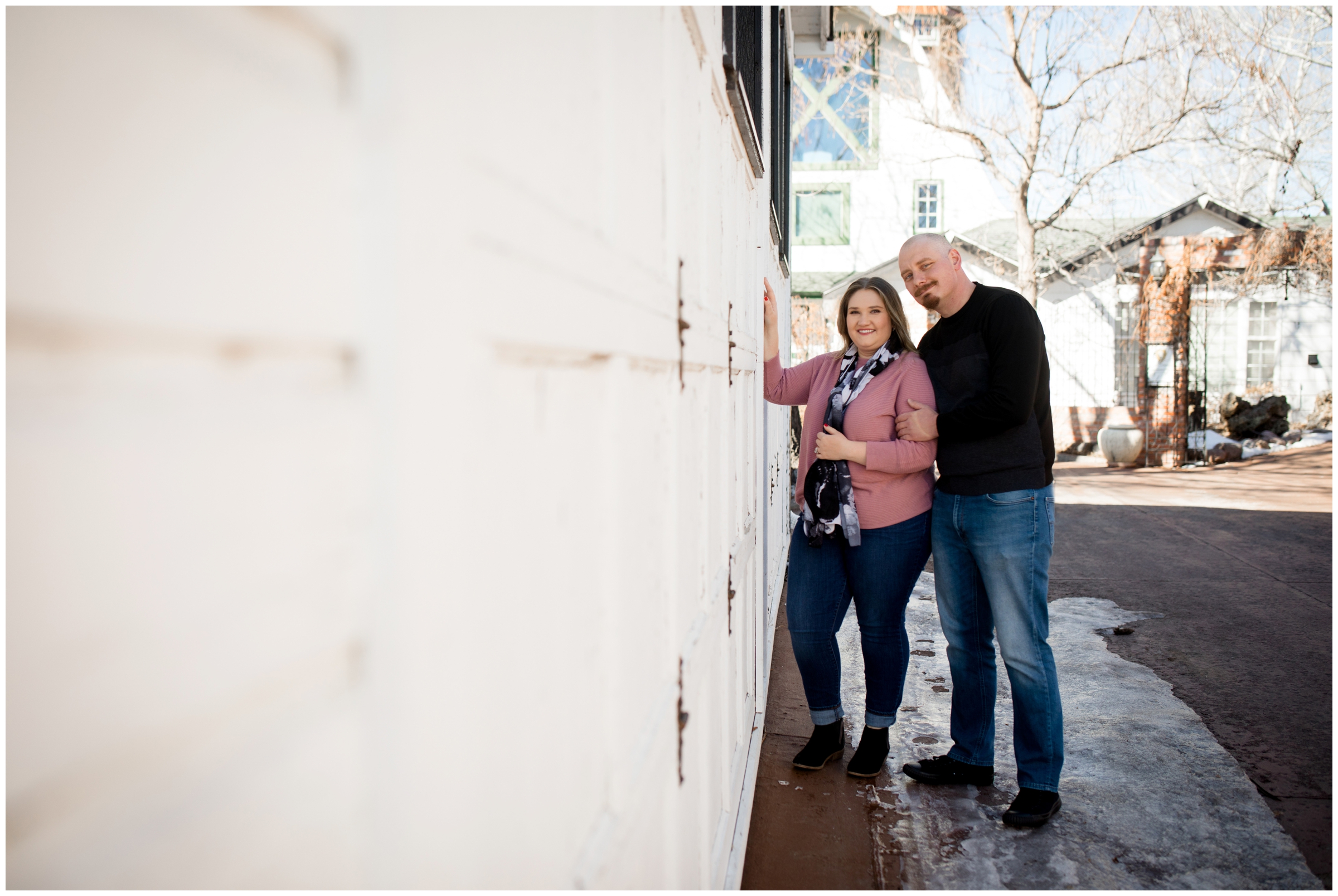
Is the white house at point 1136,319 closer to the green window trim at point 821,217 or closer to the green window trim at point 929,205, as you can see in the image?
the green window trim at point 929,205

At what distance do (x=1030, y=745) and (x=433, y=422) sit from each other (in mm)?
2813

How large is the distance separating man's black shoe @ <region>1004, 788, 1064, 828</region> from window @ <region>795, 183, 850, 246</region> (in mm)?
21134

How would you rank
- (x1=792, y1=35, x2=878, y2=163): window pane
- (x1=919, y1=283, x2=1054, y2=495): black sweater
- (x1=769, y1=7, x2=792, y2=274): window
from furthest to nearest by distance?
(x1=792, y1=35, x2=878, y2=163): window pane
(x1=769, y1=7, x2=792, y2=274): window
(x1=919, y1=283, x2=1054, y2=495): black sweater

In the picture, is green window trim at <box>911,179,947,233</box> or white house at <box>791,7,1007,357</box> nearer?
white house at <box>791,7,1007,357</box>

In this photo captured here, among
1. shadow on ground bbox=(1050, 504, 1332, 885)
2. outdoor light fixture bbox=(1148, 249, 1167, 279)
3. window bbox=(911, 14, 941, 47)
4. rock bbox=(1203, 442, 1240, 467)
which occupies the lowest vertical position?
shadow on ground bbox=(1050, 504, 1332, 885)

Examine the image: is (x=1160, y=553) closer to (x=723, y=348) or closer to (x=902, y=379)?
(x=902, y=379)

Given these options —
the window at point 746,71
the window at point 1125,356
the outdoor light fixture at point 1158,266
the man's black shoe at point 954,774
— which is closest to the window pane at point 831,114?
the window at point 1125,356

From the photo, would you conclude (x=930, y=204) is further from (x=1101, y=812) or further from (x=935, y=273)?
(x=1101, y=812)

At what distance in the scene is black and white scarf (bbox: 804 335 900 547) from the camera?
115 inches

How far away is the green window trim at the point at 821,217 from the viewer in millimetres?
22562

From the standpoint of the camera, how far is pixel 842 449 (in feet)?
9.36

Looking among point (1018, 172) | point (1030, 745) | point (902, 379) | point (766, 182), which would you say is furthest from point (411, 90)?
point (1018, 172)

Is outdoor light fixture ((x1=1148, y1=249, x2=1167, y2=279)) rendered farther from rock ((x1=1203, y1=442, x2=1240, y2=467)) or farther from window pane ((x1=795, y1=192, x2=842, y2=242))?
window pane ((x1=795, y1=192, x2=842, y2=242))

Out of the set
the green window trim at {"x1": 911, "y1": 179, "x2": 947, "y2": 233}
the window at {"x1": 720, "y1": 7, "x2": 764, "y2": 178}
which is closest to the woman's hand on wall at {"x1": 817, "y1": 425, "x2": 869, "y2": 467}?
the window at {"x1": 720, "y1": 7, "x2": 764, "y2": 178}
